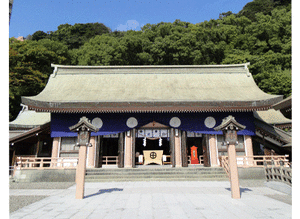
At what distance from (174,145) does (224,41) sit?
24.5m

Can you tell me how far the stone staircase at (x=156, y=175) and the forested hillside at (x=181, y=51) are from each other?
713 inches

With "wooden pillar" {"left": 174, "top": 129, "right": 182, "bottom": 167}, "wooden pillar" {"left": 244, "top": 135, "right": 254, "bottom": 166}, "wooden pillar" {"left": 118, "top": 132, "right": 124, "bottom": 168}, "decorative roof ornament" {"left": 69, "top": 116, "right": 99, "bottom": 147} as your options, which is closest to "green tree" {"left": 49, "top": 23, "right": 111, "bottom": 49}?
"wooden pillar" {"left": 118, "top": 132, "right": 124, "bottom": 168}

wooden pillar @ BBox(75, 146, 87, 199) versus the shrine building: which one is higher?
the shrine building

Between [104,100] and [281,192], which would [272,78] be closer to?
[281,192]

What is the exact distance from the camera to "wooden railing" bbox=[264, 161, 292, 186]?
7950mm

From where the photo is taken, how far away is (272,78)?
2366cm

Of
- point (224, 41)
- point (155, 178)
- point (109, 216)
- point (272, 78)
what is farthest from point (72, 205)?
point (224, 41)

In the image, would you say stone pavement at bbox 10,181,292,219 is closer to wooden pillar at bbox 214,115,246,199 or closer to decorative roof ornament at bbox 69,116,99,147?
wooden pillar at bbox 214,115,246,199

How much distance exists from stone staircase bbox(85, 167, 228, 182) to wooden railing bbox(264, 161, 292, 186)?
7.61ft

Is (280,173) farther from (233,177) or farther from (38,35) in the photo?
(38,35)

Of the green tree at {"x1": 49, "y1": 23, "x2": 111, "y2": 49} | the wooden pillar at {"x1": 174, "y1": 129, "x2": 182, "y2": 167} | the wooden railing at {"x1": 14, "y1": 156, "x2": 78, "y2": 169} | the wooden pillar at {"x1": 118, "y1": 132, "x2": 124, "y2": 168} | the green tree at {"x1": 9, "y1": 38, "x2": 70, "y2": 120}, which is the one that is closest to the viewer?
the wooden railing at {"x1": 14, "y1": 156, "x2": 78, "y2": 169}

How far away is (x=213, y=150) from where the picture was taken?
530 inches

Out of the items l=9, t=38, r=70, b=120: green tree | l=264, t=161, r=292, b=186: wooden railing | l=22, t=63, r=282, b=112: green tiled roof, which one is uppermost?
l=9, t=38, r=70, b=120: green tree

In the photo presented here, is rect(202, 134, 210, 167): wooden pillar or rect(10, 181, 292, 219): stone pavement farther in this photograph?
rect(202, 134, 210, 167): wooden pillar
